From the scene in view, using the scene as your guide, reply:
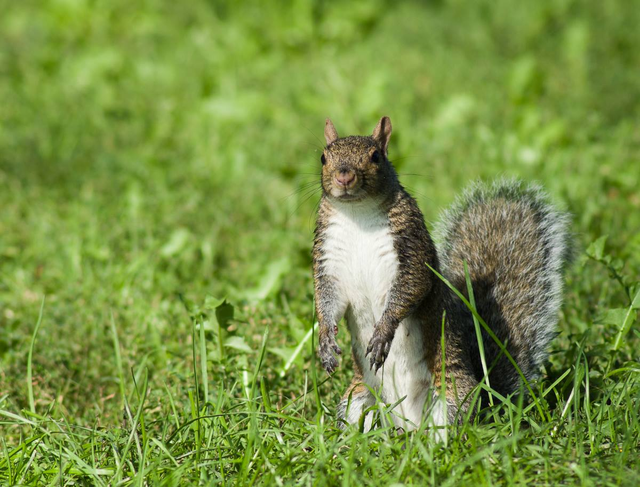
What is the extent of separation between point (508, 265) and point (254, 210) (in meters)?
1.87

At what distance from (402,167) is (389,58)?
5.67 feet

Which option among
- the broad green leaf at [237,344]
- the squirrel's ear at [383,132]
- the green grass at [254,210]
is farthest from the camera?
the broad green leaf at [237,344]

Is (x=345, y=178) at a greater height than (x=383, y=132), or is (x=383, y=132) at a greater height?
(x=383, y=132)

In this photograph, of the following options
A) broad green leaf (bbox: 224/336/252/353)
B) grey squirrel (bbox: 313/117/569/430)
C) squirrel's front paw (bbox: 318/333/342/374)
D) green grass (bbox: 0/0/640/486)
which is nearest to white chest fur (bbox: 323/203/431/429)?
grey squirrel (bbox: 313/117/569/430)

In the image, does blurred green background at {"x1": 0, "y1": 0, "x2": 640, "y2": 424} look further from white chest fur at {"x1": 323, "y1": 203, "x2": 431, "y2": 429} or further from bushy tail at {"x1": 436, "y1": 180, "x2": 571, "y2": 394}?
bushy tail at {"x1": 436, "y1": 180, "x2": 571, "y2": 394}

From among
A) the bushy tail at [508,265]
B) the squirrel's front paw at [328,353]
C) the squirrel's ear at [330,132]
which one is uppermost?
the squirrel's ear at [330,132]

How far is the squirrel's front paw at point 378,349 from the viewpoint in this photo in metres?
2.06

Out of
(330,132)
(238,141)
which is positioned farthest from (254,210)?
(330,132)

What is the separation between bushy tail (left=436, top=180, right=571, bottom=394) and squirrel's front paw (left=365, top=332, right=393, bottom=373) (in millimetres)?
268

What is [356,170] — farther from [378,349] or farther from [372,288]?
[378,349]

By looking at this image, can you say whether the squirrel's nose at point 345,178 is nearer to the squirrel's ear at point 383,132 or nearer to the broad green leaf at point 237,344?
the squirrel's ear at point 383,132

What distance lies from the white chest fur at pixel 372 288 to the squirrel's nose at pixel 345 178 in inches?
4.0

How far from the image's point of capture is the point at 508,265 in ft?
8.05

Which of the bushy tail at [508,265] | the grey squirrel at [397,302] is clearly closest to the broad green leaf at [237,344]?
the grey squirrel at [397,302]
